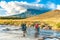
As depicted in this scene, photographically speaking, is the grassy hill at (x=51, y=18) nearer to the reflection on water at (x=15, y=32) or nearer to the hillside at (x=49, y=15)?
the hillside at (x=49, y=15)

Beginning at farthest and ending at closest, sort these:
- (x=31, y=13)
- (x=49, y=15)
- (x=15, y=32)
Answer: (x=15, y=32) < (x=31, y=13) < (x=49, y=15)

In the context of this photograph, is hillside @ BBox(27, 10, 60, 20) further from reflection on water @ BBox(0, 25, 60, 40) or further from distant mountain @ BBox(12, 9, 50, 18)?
reflection on water @ BBox(0, 25, 60, 40)

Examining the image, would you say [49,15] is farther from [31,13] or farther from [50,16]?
[31,13]

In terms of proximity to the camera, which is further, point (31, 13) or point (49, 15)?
point (31, 13)

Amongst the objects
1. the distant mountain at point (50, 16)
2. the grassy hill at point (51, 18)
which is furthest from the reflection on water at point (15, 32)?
the distant mountain at point (50, 16)

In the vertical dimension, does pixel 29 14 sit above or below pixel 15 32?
above

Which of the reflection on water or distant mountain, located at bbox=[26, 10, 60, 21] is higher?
distant mountain, located at bbox=[26, 10, 60, 21]

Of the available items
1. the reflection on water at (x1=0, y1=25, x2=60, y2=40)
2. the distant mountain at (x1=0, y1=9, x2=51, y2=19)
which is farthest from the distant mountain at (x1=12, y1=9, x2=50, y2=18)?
the reflection on water at (x1=0, y1=25, x2=60, y2=40)

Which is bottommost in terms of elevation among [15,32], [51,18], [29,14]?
[15,32]

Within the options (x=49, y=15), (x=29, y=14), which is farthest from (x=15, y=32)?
(x=49, y=15)

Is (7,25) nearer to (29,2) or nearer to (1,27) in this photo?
(1,27)

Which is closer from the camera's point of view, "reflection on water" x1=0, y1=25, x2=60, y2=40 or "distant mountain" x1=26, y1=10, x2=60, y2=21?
"distant mountain" x1=26, y1=10, x2=60, y2=21

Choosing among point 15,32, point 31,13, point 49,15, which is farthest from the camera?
point 15,32

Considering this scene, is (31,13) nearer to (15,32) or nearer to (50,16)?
(50,16)
